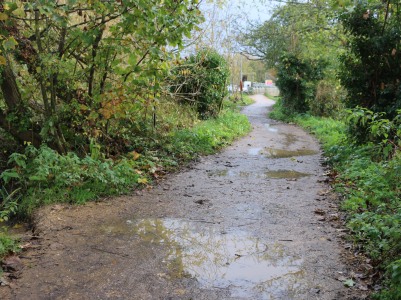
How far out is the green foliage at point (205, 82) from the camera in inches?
557

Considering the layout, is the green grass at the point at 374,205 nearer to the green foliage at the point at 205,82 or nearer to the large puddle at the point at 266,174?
the large puddle at the point at 266,174

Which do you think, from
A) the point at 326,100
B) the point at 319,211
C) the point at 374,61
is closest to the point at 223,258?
the point at 319,211

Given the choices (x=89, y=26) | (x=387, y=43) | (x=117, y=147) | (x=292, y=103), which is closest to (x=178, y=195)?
(x=117, y=147)

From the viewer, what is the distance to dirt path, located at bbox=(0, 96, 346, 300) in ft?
12.3

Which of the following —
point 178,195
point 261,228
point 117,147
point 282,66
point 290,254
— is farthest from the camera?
point 282,66

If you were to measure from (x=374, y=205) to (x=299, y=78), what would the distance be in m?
17.8

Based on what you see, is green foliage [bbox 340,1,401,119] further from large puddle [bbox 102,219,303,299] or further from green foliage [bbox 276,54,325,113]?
green foliage [bbox 276,54,325,113]

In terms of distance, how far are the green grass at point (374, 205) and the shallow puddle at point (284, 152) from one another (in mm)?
1917

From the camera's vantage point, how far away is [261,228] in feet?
17.6

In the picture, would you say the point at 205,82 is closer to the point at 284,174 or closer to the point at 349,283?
the point at 284,174

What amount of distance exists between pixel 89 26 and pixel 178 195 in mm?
3284

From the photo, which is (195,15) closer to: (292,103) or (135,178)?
(135,178)

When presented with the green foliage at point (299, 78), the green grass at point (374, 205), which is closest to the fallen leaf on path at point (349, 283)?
the green grass at point (374, 205)

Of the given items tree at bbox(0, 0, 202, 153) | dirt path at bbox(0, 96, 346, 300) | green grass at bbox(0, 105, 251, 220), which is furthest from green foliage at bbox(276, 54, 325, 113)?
tree at bbox(0, 0, 202, 153)
